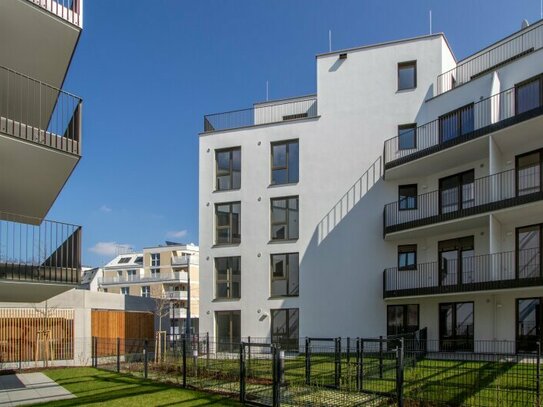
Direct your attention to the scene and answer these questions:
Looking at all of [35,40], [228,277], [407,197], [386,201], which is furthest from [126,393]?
[407,197]

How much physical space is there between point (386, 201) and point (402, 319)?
4.90m

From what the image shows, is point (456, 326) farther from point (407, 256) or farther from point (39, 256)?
point (39, 256)

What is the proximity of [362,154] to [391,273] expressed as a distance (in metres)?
5.32

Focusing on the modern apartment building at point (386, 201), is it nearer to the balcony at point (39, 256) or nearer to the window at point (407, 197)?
the window at point (407, 197)

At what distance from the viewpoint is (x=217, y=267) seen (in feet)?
83.6

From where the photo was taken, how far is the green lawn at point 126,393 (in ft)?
36.7

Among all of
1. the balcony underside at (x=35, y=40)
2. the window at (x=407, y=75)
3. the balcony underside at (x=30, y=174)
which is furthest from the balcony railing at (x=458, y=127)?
the balcony underside at (x=30, y=174)

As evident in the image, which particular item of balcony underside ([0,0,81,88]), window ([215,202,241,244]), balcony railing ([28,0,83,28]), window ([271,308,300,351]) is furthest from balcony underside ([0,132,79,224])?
window ([271,308,300,351])

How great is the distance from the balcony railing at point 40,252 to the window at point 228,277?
1306 cm

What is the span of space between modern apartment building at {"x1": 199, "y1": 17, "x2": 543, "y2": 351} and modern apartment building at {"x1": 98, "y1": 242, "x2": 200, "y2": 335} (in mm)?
38944

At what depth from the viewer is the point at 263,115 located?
27859 millimetres

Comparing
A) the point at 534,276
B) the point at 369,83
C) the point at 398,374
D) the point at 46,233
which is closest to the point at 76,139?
the point at 46,233

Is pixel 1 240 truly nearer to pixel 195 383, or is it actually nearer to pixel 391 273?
pixel 195 383

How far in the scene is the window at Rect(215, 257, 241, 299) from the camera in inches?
984
